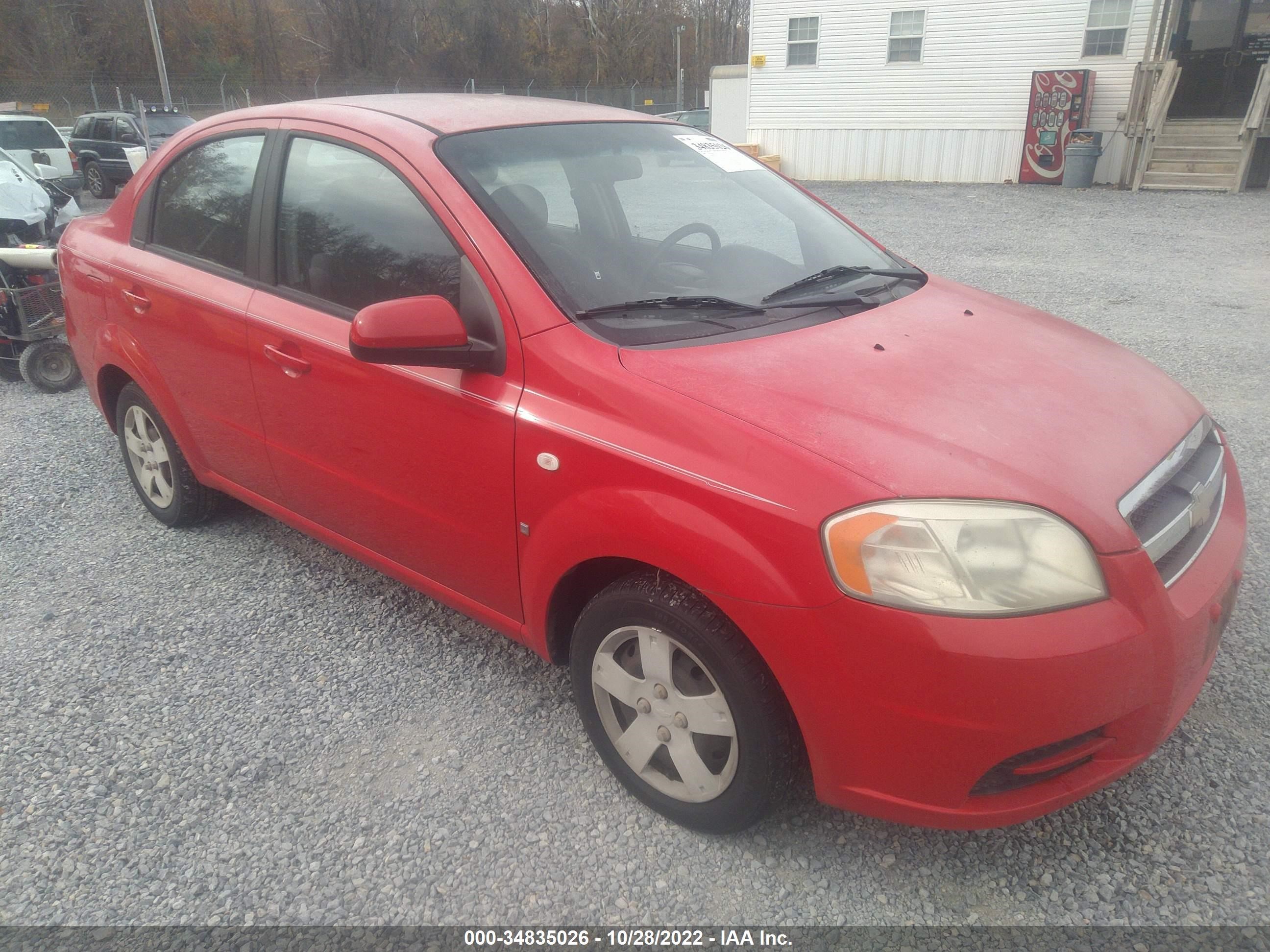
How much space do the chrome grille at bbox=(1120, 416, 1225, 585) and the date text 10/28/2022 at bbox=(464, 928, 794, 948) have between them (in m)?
1.21

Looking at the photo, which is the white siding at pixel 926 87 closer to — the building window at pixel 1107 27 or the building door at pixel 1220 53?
the building window at pixel 1107 27

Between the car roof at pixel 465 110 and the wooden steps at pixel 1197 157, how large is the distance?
16.4 metres

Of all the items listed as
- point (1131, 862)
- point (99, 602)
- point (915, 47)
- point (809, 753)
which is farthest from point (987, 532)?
point (915, 47)

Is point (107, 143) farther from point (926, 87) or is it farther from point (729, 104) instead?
point (926, 87)

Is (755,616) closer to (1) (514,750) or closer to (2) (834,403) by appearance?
(2) (834,403)

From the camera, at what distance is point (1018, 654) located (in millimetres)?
1702

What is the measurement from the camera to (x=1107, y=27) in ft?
56.0

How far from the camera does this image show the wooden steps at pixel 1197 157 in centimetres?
1558

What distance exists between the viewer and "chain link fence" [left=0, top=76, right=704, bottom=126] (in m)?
34.6

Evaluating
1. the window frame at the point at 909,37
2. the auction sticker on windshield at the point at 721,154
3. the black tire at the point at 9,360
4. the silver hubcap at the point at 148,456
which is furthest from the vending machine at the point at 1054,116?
the silver hubcap at the point at 148,456

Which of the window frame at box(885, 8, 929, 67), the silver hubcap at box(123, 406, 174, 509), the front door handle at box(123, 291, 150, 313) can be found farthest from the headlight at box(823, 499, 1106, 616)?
the window frame at box(885, 8, 929, 67)

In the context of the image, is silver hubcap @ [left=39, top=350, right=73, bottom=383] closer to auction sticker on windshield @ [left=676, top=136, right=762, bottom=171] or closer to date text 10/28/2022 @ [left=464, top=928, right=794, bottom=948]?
auction sticker on windshield @ [left=676, top=136, right=762, bottom=171]

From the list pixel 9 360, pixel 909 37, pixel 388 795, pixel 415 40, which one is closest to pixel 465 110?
pixel 388 795

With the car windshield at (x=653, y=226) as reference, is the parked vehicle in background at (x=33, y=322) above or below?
below
